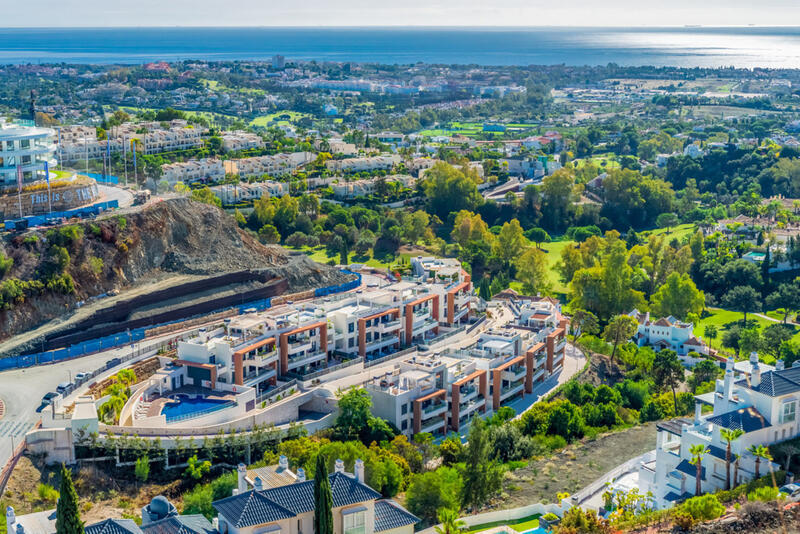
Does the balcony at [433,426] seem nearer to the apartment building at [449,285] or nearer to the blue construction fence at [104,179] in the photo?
the apartment building at [449,285]

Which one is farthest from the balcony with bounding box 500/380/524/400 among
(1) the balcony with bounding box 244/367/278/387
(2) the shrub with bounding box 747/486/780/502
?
(2) the shrub with bounding box 747/486/780/502

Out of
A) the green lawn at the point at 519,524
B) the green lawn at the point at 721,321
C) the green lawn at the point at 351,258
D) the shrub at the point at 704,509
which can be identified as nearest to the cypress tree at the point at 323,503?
the green lawn at the point at 519,524

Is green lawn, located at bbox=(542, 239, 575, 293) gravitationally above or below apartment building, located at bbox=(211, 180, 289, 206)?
below

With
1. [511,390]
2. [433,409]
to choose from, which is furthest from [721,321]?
[433,409]

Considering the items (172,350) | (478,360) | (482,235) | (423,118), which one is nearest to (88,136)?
(482,235)

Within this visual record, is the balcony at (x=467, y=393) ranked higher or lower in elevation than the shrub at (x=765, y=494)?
lower

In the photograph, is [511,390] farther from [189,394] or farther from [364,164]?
[364,164]

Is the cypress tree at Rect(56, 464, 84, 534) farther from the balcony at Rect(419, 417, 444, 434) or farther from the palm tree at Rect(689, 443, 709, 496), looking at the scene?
the balcony at Rect(419, 417, 444, 434)
